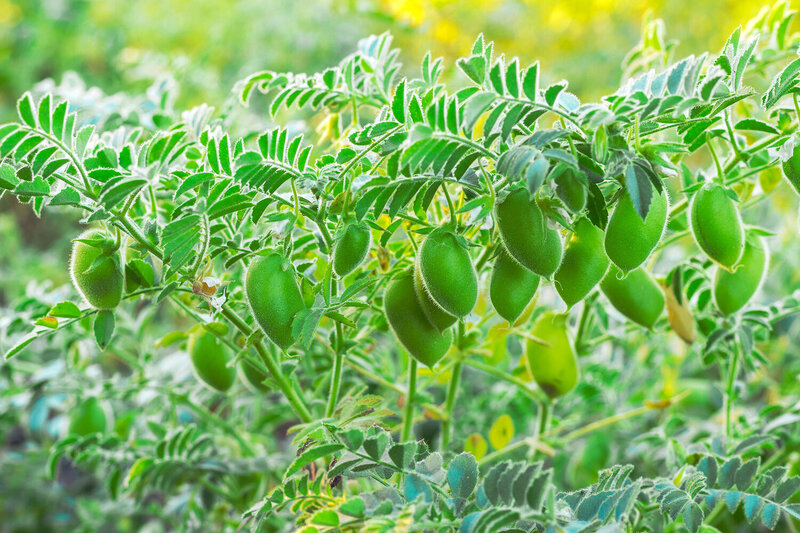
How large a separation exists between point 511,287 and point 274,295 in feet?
0.58

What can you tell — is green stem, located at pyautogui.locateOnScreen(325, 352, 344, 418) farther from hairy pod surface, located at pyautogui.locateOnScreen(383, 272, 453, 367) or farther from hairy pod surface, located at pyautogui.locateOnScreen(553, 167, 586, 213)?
hairy pod surface, located at pyautogui.locateOnScreen(553, 167, 586, 213)

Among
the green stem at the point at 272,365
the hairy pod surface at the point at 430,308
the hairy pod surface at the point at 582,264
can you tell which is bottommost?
the green stem at the point at 272,365

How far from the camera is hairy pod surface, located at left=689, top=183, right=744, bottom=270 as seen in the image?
61cm

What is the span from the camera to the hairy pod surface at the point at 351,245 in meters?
0.56

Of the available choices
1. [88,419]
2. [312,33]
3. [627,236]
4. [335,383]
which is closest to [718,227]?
[627,236]

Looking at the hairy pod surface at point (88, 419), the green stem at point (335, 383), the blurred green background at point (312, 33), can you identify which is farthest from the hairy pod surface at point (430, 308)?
the blurred green background at point (312, 33)

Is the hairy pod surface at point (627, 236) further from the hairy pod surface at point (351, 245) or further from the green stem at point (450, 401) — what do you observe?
the green stem at point (450, 401)

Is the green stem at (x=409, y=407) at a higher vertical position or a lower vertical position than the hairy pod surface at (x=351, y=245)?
lower

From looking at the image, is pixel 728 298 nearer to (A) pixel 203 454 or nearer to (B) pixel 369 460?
(B) pixel 369 460

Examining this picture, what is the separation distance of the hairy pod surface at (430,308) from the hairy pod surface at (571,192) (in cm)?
13

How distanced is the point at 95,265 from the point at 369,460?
0.80ft

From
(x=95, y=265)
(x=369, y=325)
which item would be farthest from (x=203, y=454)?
(x=95, y=265)

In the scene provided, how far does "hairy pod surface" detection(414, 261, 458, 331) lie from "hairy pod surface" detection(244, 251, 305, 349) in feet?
0.29

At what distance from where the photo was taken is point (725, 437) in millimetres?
843
